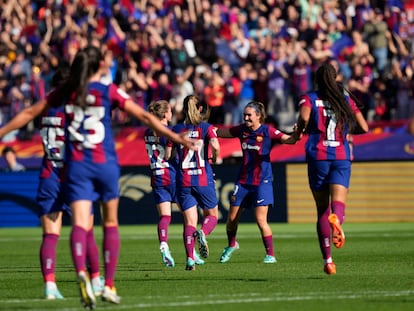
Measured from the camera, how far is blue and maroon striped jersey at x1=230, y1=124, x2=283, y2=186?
16516mm

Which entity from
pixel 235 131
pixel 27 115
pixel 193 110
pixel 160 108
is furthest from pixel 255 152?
pixel 27 115

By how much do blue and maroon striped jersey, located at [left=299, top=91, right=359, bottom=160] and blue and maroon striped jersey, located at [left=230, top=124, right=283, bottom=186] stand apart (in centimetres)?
296

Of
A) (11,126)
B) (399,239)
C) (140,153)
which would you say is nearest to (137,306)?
(11,126)

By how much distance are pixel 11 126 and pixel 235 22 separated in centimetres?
2037

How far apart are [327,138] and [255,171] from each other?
3274 millimetres

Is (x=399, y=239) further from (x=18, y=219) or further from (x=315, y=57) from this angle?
(x=18, y=219)

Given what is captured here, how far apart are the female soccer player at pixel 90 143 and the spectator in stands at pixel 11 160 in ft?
58.2

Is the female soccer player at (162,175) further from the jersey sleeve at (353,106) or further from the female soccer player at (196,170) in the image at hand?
the jersey sleeve at (353,106)

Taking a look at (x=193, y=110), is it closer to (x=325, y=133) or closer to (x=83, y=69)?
(x=325, y=133)

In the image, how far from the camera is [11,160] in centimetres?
2872

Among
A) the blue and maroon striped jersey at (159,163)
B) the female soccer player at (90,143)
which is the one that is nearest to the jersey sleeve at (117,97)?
the female soccer player at (90,143)

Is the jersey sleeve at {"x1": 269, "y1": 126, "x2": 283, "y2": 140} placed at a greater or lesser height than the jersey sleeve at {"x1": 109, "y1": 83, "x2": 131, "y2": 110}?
lesser

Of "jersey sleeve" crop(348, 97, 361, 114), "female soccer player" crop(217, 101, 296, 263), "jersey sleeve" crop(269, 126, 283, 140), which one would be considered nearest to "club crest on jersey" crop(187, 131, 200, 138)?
"female soccer player" crop(217, 101, 296, 263)

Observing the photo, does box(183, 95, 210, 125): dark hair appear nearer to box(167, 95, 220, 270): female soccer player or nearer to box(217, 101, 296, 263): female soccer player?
box(167, 95, 220, 270): female soccer player
